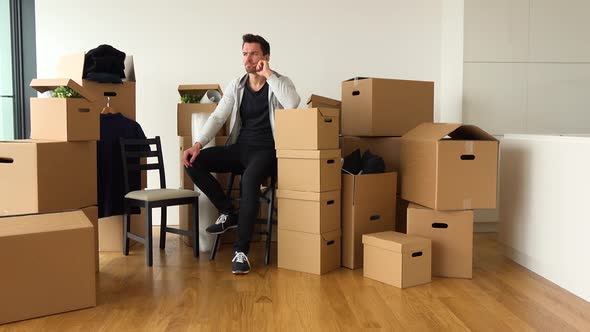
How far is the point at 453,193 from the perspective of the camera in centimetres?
289

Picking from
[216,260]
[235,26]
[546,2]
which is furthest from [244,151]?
[546,2]

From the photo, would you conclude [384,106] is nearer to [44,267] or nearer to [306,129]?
[306,129]

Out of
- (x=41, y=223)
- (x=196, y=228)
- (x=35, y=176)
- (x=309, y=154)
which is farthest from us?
(x=196, y=228)

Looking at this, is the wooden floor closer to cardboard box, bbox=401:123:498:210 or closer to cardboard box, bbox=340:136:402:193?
cardboard box, bbox=401:123:498:210

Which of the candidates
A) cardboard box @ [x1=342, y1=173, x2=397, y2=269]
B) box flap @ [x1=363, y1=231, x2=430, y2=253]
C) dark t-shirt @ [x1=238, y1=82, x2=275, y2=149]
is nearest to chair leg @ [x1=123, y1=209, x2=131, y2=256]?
dark t-shirt @ [x1=238, y1=82, x2=275, y2=149]

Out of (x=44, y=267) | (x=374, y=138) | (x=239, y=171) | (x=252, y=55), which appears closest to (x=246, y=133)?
(x=239, y=171)

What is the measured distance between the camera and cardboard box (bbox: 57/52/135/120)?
350 centimetres

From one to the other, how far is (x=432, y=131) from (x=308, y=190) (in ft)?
2.40

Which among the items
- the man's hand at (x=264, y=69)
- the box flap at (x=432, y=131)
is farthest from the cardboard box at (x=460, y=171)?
the man's hand at (x=264, y=69)

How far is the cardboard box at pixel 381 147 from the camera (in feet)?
11.7

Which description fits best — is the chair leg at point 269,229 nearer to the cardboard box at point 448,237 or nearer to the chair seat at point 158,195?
the chair seat at point 158,195

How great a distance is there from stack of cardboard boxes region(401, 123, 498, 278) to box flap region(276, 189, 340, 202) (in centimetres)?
41

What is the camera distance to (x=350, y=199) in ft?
10.1

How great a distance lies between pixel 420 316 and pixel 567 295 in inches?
31.5
